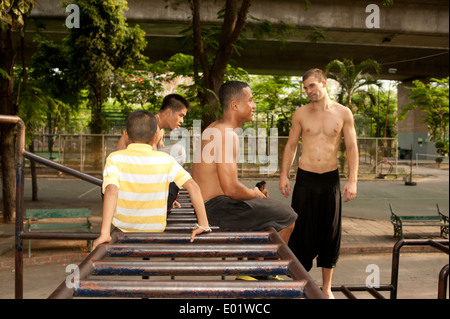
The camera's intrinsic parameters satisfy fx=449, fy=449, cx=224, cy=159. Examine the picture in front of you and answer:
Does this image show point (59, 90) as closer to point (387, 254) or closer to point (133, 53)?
point (133, 53)

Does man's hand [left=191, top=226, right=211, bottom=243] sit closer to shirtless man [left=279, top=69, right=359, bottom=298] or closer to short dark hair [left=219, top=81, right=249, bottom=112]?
short dark hair [left=219, top=81, right=249, bottom=112]

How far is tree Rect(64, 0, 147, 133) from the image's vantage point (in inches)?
609

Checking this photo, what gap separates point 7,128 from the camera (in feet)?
35.9

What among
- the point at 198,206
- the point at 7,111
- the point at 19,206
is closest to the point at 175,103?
the point at 19,206

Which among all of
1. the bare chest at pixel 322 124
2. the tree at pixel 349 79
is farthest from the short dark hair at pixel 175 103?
the tree at pixel 349 79

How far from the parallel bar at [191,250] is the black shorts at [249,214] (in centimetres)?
92

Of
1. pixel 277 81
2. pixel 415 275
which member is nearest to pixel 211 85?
pixel 415 275

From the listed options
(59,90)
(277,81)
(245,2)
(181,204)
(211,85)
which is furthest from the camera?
(277,81)

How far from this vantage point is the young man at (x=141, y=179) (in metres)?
2.71

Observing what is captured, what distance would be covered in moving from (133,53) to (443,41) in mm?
16922

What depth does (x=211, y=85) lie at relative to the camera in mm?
8258

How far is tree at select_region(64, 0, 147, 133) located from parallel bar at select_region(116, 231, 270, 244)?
549 inches

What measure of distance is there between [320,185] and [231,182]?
1257mm

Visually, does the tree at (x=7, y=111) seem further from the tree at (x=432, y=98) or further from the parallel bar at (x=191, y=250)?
the tree at (x=432, y=98)
